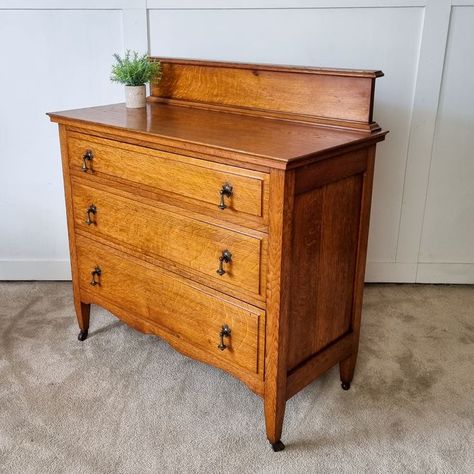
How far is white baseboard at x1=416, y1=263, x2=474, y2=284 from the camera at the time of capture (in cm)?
288

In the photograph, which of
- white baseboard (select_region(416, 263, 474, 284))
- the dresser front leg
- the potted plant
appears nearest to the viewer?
the potted plant

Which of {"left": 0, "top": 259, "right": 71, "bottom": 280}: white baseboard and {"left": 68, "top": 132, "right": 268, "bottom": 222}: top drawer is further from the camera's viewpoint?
{"left": 0, "top": 259, "right": 71, "bottom": 280}: white baseboard

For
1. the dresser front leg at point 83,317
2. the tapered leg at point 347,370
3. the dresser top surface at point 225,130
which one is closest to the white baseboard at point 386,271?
the dresser front leg at point 83,317

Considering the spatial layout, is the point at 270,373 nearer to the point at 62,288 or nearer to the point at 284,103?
the point at 284,103

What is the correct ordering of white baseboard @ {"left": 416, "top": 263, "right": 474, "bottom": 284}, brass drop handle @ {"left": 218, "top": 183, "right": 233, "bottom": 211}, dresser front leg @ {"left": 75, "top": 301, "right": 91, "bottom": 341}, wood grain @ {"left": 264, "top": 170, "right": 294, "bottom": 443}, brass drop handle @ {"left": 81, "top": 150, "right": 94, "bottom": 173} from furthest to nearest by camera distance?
1. white baseboard @ {"left": 416, "top": 263, "right": 474, "bottom": 284}
2. dresser front leg @ {"left": 75, "top": 301, "right": 91, "bottom": 341}
3. brass drop handle @ {"left": 81, "top": 150, "right": 94, "bottom": 173}
4. brass drop handle @ {"left": 218, "top": 183, "right": 233, "bottom": 211}
5. wood grain @ {"left": 264, "top": 170, "right": 294, "bottom": 443}

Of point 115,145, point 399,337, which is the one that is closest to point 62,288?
point 115,145

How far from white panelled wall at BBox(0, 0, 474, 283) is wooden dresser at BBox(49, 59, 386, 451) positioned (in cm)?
45

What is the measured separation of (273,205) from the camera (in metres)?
1.58

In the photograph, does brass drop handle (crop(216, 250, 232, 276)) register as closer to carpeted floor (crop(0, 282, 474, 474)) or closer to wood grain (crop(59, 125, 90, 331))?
carpeted floor (crop(0, 282, 474, 474))

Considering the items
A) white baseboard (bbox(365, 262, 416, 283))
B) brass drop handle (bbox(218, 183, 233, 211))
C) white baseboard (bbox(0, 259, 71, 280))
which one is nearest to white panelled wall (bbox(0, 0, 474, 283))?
white baseboard (bbox(365, 262, 416, 283))

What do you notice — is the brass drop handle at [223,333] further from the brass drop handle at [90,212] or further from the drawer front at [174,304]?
the brass drop handle at [90,212]

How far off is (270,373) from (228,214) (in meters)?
0.49

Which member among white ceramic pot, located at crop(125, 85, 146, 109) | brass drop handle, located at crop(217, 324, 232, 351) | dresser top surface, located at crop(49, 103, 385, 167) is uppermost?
white ceramic pot, located at crop(125, 85, 146, 109)

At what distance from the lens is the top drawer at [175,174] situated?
5.38ft
